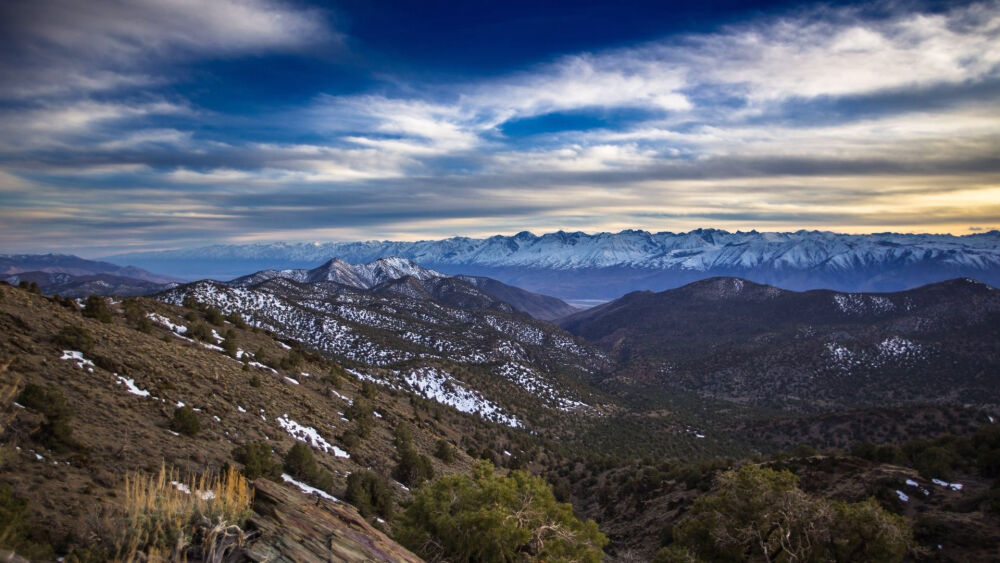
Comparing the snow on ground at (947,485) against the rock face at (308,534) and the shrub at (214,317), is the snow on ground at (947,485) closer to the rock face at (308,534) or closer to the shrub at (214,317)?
the rock face at (308,534)

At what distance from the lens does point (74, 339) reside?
20.1 m

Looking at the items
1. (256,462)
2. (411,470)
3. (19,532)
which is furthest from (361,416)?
(19,532)

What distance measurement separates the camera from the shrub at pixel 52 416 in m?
12.6

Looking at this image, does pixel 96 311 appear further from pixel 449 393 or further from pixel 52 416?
pixel 449 393

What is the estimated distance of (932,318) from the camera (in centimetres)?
13038

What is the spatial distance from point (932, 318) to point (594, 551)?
550 ft

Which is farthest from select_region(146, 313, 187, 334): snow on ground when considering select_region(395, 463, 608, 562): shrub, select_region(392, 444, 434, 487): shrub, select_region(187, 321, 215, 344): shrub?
select_region(395, 463, 608, 562): shrub

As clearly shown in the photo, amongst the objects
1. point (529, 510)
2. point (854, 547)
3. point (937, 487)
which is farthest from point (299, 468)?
point (937, 487)

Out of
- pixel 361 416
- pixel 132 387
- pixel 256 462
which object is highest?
pixel 132 387

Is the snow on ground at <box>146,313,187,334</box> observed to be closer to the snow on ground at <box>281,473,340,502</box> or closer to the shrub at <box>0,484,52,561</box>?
the snow on ground at <box>281,473,340,502</box>

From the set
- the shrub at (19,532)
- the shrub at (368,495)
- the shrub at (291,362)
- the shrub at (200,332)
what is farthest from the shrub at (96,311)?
the shrub at (19,532)

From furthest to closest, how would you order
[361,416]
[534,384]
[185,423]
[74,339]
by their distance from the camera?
1. [534,384]
2. [361,416]
3. [74,339]
4. [185,423]

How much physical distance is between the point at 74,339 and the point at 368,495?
14799 millimetres

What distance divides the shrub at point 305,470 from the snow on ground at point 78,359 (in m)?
8.99
